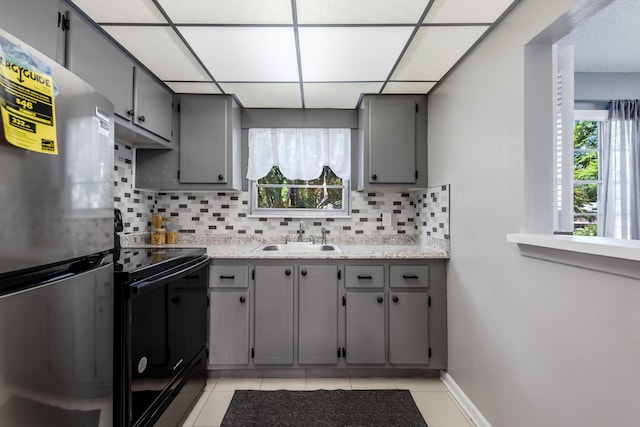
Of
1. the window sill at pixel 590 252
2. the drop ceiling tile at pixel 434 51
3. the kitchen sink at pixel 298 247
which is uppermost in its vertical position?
the drop ceiling tile at pixel 434 51

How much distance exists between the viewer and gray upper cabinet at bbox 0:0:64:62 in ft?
3.54

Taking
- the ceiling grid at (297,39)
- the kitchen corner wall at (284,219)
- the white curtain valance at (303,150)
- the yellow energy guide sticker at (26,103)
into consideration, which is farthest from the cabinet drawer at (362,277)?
the yellow energy guide sticker at (26,103)

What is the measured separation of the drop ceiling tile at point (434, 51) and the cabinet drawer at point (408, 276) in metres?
1.36

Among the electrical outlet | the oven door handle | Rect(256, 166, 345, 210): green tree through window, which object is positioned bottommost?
the oven door handle

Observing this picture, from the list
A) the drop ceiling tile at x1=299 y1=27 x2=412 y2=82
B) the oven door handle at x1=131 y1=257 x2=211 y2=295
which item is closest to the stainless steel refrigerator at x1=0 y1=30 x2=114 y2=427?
the oven door handle at x1=131 y1=257 x2=211 y2=295

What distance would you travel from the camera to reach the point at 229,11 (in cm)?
153

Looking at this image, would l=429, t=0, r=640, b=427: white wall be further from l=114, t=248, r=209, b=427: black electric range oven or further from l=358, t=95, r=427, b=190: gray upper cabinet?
l=114, t=248, r=209, b=427: black electric range oven

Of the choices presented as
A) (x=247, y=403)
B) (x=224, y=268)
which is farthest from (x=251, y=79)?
(x=247, y=403)

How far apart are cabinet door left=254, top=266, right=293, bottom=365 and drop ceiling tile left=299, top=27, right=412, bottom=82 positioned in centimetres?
139

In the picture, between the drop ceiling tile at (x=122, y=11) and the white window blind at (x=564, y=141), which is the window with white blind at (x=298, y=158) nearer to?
the drop ceiling tile at (x=122, y=11)

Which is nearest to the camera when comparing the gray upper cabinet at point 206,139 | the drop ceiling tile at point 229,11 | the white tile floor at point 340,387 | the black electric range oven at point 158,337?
the black electric range oven at point 158,337

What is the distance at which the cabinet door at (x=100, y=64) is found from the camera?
4.89 ft

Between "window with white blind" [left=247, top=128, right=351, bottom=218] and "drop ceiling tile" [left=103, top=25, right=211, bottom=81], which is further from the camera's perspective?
"window with white blind" [left=247, top=128, right=351, bottom=218]

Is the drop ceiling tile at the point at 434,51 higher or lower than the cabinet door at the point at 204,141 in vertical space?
higher
